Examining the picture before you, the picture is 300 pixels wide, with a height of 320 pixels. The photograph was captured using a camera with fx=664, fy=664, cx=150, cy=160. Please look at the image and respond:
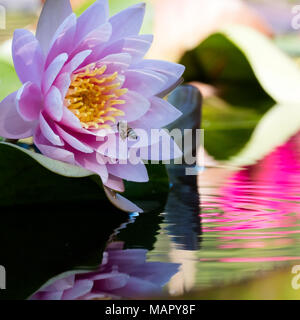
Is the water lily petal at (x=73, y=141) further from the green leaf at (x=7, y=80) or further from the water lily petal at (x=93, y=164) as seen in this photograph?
the green leaf at (x=7, y=80)

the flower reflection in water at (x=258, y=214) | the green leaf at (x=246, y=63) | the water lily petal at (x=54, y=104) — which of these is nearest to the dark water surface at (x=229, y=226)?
the flower reflection in water at (x=258, y=214)

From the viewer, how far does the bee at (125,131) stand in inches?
21.4

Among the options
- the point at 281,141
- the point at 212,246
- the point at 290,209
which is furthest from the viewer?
the point at 281,141

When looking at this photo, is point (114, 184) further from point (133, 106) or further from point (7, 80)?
A: point (7, 80)

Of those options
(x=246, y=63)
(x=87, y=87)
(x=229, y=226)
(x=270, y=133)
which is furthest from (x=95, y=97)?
(x=246, y=63)

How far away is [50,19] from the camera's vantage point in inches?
22.2

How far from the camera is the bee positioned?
1.78 ft

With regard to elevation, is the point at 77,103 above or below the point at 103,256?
above

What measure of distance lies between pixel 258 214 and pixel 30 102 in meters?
0.20

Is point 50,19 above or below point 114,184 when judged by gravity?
above
